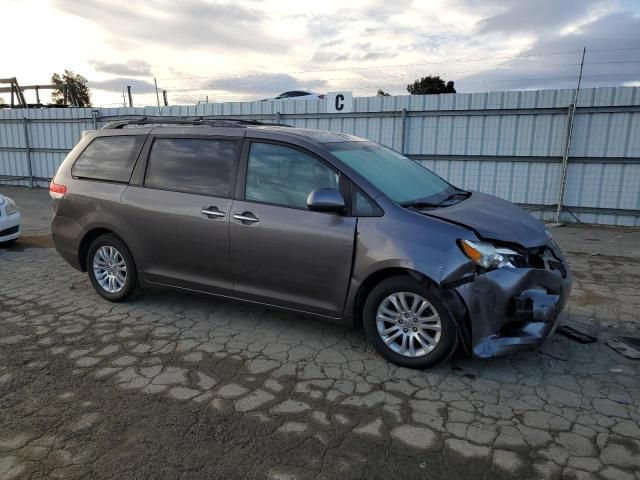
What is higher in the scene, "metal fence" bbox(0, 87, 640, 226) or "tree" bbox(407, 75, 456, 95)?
"tree" bbox(407, 75, 456, 95)

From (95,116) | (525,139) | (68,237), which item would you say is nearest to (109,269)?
(68,237)

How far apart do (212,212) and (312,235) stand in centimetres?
99

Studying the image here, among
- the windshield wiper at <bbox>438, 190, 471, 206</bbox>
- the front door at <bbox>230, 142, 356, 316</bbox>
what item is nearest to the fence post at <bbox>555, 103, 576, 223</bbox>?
the windshield wiper at <bbox>438, 190, 471, 206</bbox>

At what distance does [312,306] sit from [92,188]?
2670mm

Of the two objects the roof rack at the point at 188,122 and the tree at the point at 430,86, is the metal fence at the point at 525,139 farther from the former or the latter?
the tree at the point at 430,86

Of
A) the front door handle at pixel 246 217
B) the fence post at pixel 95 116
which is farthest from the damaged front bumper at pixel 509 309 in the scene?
the fence post at pixel 95 116

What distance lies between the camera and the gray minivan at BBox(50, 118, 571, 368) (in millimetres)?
3516

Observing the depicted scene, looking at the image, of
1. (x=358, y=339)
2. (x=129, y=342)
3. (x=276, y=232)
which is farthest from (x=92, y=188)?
(x=358, y=339)

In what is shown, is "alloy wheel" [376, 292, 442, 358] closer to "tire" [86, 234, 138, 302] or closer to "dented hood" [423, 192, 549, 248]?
"dented hood" [423, 192, 549, 248]

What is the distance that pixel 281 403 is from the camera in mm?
3227

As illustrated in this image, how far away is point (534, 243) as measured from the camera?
3760 millimetres

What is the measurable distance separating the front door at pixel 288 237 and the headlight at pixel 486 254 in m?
0.84

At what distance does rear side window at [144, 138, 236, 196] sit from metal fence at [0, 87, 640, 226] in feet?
24.5

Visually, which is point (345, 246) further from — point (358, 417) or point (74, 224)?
point (74, 224)
